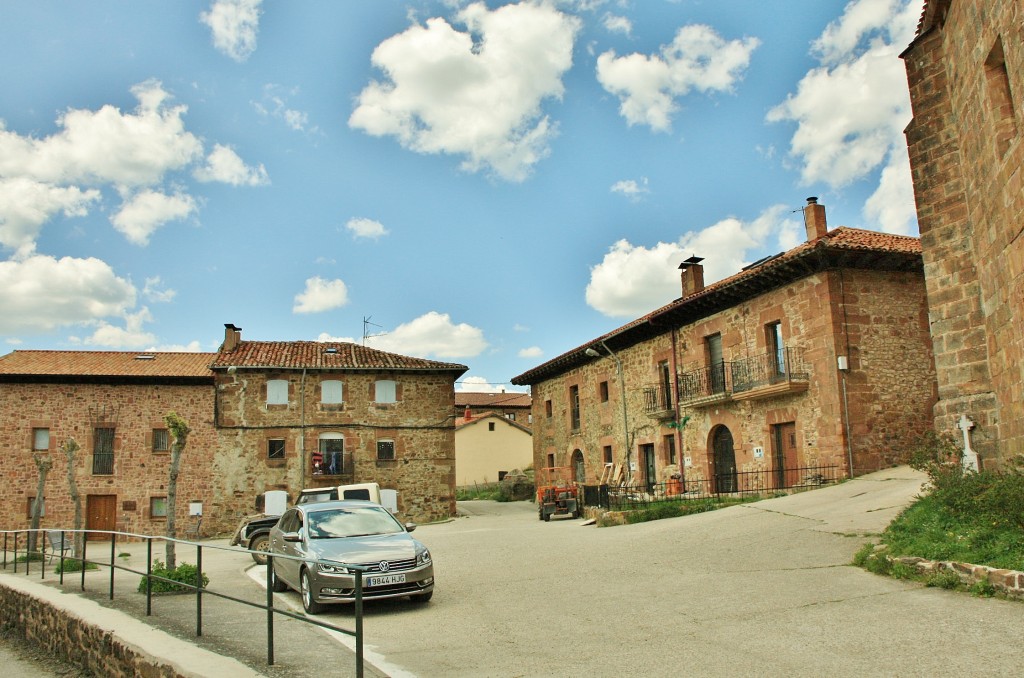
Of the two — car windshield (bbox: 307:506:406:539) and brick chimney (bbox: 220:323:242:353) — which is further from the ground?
brick chimney (bbox: 220:323:242:353)

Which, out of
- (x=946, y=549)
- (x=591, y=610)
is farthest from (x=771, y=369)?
(x=591, y=610)

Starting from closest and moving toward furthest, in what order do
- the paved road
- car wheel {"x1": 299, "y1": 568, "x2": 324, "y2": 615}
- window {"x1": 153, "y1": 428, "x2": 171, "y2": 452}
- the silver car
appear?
the paved road, the silver car, car wheel {"x1": 299, "y1": 568, "x2": 324, "y2": 615}, window {"x1": 153, "y1": 428, "x2": 171, "y2": 452}

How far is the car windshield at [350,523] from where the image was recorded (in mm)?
9797

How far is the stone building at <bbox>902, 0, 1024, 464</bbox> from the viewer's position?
30.7 feet

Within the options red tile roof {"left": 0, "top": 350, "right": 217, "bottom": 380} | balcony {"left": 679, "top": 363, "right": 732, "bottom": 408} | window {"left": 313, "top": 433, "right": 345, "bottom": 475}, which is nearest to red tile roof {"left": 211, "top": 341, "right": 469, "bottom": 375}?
red tile roof {"left": 0, "top": 350, "right": 217, "bottom": 380}

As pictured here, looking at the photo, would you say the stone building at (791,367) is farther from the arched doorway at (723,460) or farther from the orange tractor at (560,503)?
the orange tractor at (560,503)

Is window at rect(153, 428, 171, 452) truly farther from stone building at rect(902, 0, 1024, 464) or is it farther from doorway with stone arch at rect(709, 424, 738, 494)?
stone building at rect(902, 0, 1024, 464)

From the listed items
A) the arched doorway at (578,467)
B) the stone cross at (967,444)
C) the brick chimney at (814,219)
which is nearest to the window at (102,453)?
the arched doorway at (578,467)

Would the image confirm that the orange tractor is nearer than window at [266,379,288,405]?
Yes

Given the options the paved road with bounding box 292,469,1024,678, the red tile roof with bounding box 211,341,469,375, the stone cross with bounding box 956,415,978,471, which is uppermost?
the red tile roof with bounding box 211,341,469,375

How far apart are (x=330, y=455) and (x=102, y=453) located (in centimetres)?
817

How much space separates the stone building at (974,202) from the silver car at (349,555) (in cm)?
785

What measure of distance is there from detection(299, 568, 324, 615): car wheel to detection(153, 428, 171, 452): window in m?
22.0

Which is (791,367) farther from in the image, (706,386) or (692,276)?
(692,276)
